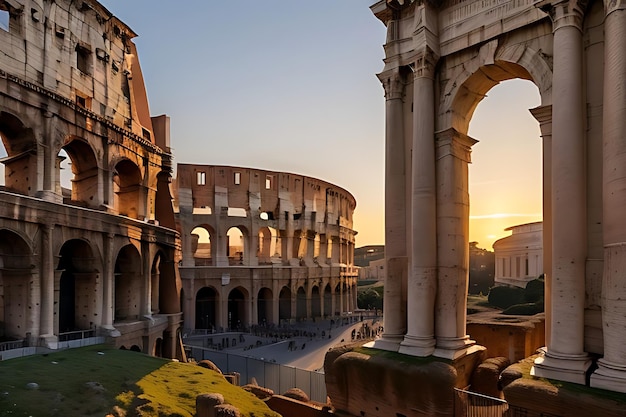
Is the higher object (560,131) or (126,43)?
(126,43)

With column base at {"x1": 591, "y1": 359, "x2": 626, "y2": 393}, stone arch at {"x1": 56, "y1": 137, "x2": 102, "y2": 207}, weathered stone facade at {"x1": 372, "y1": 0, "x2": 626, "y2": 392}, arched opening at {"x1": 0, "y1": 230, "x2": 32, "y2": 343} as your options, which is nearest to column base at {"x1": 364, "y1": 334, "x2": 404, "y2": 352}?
weathered stone facade at {"x1": 372, "y1": 0, "x2": 626, "y2": 392}

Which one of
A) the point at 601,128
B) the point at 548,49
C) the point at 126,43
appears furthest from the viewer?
the point at 126,43

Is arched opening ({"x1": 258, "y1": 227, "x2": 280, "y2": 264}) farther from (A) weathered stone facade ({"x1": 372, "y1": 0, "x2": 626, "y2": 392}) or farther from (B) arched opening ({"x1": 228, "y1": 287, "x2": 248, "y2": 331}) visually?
(A) weathered stone facade ({"x1": 372, "y1": 0, "x2": 626, "y2": 392})

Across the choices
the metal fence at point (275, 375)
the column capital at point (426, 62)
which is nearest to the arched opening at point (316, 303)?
the metal fence at point (275, 375)

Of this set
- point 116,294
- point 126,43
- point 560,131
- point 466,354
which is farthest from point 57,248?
point 560,131

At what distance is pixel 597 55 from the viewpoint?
808 cm

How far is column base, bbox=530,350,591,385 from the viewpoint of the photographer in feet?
24.7

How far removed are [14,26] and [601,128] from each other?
17.4m

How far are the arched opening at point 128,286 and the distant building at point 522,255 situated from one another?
35.8m

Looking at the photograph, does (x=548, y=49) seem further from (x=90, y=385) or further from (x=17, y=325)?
(x=17, y=325)

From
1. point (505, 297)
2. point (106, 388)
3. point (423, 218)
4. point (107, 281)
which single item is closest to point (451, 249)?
point (423, 218)

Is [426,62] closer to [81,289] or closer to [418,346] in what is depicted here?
[418,346]

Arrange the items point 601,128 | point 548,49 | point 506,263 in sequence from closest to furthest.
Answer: point 601,128 < point 548,49 < point 506,263

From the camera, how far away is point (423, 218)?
10055mm
